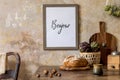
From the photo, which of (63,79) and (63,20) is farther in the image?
(63,20)

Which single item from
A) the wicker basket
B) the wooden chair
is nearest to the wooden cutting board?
the wicker basket

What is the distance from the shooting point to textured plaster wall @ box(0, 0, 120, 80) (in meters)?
2.45

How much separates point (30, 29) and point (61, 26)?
10.9 inches

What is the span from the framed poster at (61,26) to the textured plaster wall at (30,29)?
0.04m

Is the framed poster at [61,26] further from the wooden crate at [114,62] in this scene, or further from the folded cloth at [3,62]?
the wooden crate at [114,62]

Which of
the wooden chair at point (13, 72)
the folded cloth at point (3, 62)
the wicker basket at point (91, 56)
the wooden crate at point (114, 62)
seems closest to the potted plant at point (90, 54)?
the wicker basket at point (91, 56)

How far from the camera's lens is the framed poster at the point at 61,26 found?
244cm

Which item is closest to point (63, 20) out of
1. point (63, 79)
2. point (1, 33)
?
point (1, 33)

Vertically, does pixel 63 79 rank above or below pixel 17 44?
below

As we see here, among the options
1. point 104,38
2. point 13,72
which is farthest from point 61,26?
point 13,72

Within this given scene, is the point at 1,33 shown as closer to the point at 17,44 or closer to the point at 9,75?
the point at 17,44

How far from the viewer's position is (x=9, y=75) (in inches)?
94.7

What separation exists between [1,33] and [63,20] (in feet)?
1.85

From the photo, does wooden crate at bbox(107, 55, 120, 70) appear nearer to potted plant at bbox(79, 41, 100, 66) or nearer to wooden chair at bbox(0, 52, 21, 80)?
potted plant at bbox(79, 41, 100, 66)
